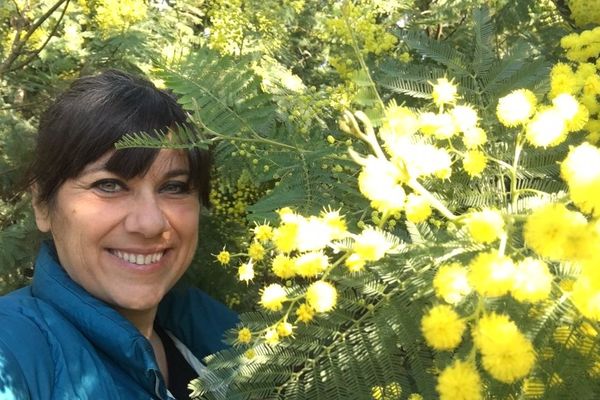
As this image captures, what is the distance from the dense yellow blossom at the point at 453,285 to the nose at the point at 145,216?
Result: 3.37 feet

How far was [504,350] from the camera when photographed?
769 mm

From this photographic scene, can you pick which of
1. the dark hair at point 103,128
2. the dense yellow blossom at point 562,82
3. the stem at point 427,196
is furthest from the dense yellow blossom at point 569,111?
the dark hair at point 103,128

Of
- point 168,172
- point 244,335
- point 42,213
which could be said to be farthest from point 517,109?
point 42,213

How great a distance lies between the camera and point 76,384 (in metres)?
1.52

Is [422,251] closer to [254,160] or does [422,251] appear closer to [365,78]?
[365,78]

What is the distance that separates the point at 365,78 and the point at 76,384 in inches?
37.7

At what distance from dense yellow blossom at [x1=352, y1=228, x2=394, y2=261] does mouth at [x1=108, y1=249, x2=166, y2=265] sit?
3.14 feet

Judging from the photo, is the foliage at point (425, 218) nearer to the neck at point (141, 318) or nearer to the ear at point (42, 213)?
the neck at point (141, 318)

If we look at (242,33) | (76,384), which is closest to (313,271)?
(76,384)

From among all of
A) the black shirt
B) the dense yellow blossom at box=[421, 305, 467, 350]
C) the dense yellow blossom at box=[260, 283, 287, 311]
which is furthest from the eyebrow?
the dense yellow blossom at box=[421, 305, 467, 350]

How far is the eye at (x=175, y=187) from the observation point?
184cm

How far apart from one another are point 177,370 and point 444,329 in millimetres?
1427

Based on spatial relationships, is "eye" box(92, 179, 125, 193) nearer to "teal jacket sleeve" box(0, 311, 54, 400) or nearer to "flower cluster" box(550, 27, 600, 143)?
"teal jacket sleeve" box(0, 311, 54, 400)

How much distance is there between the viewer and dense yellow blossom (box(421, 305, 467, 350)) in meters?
0.83
